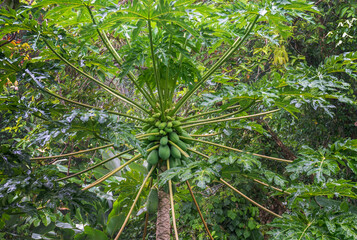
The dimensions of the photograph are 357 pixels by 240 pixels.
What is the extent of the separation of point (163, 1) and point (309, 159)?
2.88ft

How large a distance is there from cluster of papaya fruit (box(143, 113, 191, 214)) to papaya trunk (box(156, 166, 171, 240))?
0.15 feet

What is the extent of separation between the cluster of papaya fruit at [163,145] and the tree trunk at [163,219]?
5 cm

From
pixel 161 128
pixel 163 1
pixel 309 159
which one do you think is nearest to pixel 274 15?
pixel 163 1

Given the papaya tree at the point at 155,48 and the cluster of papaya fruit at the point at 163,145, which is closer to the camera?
the papaya tree at the point at 155,48

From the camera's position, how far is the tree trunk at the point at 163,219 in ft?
4.99

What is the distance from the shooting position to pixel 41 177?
4.33 ft

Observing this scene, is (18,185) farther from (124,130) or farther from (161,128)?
(161,128)

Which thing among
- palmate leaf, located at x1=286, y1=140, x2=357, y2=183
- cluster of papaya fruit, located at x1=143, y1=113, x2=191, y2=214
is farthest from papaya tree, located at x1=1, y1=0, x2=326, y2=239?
palmate leaf, located at x1=286, y1=140, x2=357, y2=183

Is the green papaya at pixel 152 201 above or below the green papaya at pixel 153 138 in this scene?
below

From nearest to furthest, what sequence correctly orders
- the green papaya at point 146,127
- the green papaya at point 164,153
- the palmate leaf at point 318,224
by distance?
the palmate leaf at point 318,224 → the green papaya at point 164,153 → the green papaya at point 146,127

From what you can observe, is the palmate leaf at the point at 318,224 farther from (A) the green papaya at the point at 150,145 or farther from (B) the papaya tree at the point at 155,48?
(A) the green papaya at the point at 150,145

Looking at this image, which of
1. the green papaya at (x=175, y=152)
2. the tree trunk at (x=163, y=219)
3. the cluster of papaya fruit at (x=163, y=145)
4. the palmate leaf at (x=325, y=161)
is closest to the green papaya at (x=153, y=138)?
the cluster of papaya fruit at (x=163, y=145)

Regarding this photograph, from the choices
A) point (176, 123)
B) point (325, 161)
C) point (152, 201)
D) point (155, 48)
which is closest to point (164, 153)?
point (176, 123)

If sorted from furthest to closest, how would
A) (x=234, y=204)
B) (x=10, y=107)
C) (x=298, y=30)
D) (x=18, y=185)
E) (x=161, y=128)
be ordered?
1. (x=234, y=204)
2. (x=298, y=30)
3. (x=161, y=128)
4. (x=10, y=107)
5. (x=18, y=185)
